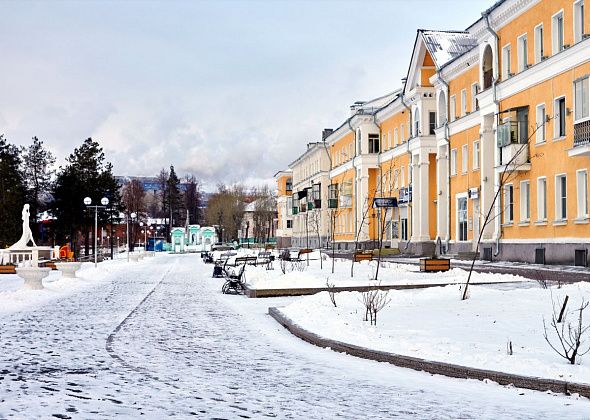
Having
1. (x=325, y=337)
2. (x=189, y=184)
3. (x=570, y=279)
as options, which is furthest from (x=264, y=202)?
(x=325, y=337)

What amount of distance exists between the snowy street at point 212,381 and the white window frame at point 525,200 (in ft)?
72.4

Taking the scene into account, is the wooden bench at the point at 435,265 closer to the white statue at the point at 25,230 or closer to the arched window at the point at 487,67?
the arched window at the point at 487,67

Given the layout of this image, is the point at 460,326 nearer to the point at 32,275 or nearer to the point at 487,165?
the point at 32,275

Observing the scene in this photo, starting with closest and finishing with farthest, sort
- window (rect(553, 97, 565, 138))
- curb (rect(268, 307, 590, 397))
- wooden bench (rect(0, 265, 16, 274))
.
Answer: curb (rect(268, 307, 590, 397))
window (rect(553, 97, 565, 138))
wooden bench (rect(0, 265, 16, 274))

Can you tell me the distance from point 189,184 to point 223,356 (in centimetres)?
14082

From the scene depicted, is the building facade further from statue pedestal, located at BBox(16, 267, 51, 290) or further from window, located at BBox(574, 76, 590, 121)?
statue pedestal, located at BBox(16, 267, 51, 290)

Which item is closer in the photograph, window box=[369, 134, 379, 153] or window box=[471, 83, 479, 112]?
window box=[471, 83, 479, 112]

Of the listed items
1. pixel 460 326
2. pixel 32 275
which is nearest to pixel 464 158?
pixel 32 275

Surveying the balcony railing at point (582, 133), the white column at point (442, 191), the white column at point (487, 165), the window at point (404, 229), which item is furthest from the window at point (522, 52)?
the window at point (404, 229)

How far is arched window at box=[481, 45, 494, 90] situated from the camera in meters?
37.6

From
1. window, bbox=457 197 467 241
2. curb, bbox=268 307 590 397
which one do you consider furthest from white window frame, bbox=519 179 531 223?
curb, bbox=268 307 590 397

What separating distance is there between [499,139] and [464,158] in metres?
7.70

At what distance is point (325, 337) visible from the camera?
10.7 m

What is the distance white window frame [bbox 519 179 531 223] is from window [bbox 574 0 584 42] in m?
7.03
